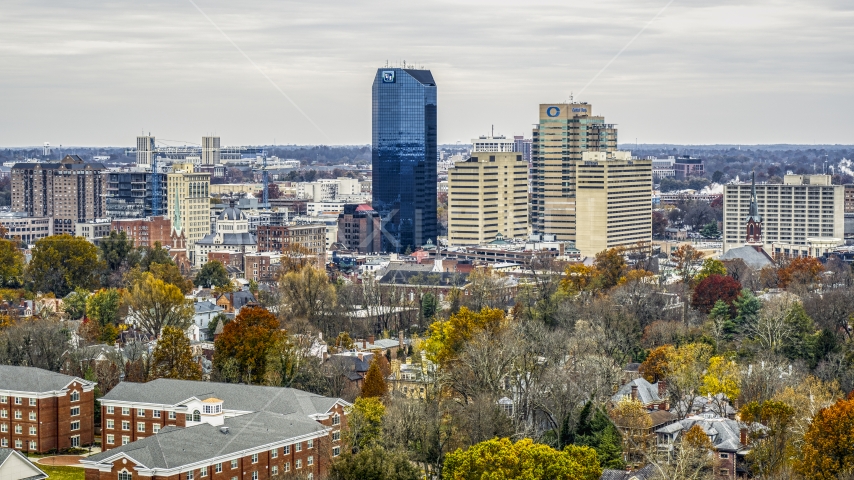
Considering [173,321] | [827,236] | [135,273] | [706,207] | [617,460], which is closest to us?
[617,460]

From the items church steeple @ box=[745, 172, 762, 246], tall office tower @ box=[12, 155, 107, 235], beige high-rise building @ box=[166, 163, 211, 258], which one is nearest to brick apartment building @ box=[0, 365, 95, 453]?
church steeple @ box=[745, 172, 762, 246]

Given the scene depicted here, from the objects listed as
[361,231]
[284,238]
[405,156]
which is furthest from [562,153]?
[284,238]

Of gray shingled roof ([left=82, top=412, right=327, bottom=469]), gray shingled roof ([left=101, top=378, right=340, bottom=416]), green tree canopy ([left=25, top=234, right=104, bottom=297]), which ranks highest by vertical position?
green tree canopy ([left=25, top=234, right=104, bottom=297])

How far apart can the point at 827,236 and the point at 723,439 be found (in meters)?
88.3

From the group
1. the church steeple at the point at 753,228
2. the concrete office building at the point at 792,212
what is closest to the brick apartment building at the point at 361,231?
the concrete office building at the point at 792,212

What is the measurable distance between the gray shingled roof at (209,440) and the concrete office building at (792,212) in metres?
88.3

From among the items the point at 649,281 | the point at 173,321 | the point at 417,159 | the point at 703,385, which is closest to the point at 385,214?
the point at 417,159

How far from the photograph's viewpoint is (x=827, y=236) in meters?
126

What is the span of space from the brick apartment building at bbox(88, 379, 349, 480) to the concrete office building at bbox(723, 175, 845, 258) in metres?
85.8

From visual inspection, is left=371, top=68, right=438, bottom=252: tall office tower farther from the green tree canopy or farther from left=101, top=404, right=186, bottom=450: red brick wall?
left=101, top=404, right=186, bottom=450: red brick wall

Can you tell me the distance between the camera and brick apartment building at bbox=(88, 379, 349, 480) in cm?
3719

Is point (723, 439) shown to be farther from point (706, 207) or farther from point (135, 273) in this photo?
point (706, 207)

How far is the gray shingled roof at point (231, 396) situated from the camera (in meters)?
42.4

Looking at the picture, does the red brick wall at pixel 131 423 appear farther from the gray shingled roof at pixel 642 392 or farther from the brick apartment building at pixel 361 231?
the brick apartment building at pixel 361 231
